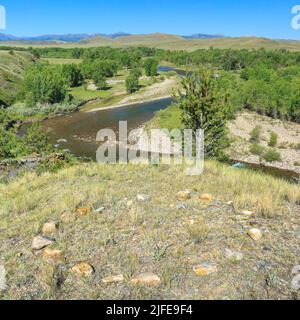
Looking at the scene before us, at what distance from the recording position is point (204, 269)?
6336 millimetres

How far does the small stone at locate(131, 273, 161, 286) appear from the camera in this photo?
6.06 meters

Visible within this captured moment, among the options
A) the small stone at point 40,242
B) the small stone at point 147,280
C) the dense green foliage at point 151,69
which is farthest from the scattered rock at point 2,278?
the dense green foliage at point 151,69

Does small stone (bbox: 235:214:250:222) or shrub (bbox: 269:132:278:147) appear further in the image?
shrub (bbox: 269:132:278:147)

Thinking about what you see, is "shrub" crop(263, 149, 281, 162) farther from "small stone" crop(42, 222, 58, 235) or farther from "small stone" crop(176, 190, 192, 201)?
"small stone" crop(42, 222, 58, 235)

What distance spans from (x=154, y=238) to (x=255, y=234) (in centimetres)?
217

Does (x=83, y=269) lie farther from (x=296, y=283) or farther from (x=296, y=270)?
(x=296, y=270)

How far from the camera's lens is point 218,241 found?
7.25 metres

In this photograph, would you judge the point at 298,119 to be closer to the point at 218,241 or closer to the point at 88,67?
the point at 218,241

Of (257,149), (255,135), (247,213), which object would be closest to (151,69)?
(255,135)

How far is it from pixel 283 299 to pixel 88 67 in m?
99.2

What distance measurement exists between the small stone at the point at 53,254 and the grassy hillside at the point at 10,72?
6640 centimetres

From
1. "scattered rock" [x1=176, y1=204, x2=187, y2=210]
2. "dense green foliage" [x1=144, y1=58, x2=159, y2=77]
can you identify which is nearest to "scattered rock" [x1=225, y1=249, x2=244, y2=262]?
"scattered rock" [x1=176, y1=204, x2=187, y2=210]

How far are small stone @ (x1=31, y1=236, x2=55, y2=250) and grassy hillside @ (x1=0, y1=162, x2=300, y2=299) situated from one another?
0.43 ft
